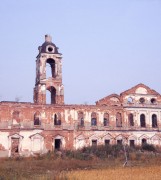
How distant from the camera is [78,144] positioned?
31453 millimetres

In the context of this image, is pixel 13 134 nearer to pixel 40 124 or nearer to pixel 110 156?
pixel 40 124

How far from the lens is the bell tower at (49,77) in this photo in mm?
32625

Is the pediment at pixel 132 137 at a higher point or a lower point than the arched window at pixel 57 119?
lower

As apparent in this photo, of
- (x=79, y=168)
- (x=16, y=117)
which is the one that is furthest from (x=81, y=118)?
(x=79, y=168)

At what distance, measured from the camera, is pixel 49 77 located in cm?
3328

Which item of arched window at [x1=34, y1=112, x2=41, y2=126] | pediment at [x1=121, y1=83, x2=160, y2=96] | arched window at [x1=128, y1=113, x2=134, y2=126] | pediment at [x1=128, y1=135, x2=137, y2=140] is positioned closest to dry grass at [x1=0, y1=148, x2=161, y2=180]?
pediment at [x1=128, y1=135, x2=137, y2=140]

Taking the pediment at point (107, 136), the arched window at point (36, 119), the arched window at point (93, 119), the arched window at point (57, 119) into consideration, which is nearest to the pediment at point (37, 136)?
the arched window at point (36, 119)

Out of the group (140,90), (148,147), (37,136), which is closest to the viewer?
(37,136)

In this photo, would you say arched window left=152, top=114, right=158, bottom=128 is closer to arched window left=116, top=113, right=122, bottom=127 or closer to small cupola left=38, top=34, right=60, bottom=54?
arched window left=116, top=113, right=122, bottom=127

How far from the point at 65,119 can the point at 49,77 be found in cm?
505

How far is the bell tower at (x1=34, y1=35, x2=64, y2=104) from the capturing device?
32625mm

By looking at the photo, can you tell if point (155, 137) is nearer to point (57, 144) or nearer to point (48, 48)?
point (57, 144)

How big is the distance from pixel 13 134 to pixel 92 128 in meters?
8.30

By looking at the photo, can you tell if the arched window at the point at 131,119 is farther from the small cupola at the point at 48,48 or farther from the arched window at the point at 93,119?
the small cupola at the point at 48,48
